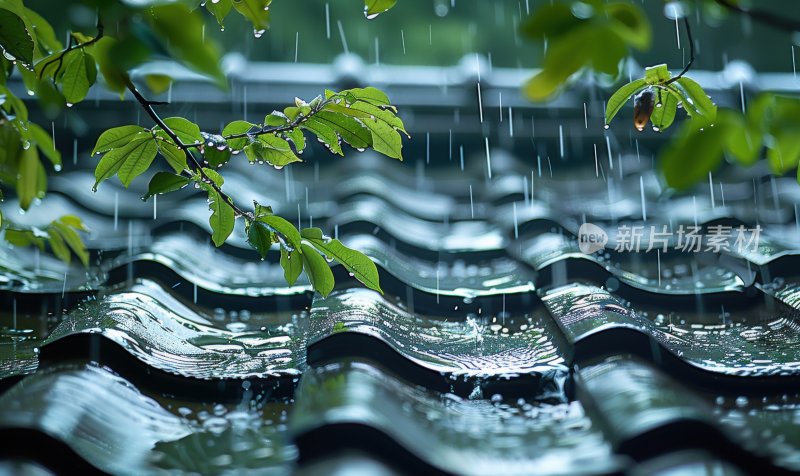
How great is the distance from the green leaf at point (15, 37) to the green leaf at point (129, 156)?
186 millimetres

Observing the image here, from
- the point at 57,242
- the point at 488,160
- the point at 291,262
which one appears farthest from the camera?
the point at 488,160

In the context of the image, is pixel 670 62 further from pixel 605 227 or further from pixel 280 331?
pixel 280 331

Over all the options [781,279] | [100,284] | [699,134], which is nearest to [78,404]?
[100,284]

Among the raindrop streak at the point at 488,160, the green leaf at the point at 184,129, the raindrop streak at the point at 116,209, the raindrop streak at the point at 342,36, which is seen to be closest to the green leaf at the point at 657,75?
the green leaf at the point at 184,129

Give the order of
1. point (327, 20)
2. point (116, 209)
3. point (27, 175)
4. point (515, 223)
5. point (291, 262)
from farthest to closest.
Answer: point (327, 20), point (116, 209), point (515, 223), point (291, 262), point (27, 175)

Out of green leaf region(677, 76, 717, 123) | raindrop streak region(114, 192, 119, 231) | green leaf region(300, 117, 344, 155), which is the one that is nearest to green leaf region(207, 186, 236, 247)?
green leaf region(300, 117, 344, 155)

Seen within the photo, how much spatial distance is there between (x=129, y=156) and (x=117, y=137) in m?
0.04

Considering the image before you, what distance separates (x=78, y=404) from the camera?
95 centimetres

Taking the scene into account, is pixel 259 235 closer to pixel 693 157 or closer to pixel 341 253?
pixel 341 253

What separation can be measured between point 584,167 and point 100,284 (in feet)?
5.89

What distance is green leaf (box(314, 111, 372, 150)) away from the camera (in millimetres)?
1102

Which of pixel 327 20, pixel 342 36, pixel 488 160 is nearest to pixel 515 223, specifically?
pixel 488 160

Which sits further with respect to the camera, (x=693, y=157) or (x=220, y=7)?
(x=220, y=7)

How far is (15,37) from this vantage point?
3.39 ft
